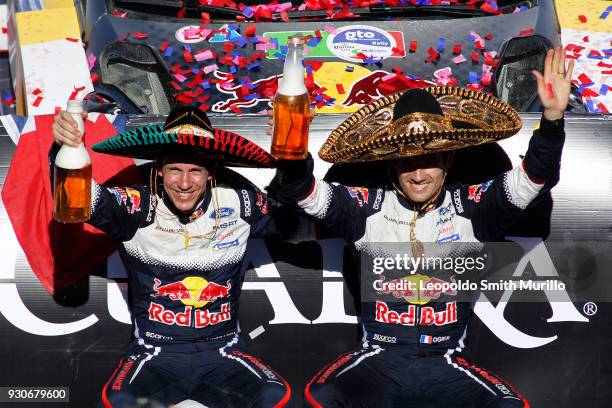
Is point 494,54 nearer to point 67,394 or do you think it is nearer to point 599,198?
point 599,198

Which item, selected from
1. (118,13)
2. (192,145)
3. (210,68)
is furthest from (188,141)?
(118,13)

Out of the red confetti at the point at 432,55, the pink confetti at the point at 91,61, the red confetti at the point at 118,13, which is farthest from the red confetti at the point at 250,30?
the red confetti at the point at 432,55

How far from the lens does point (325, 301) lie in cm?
547

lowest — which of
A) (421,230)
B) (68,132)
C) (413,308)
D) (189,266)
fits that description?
(413,308)

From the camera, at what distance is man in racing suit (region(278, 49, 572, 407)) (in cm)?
469

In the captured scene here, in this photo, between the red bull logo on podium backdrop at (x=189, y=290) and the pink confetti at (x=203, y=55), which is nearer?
the red bull logo on podium backdrop at (x=189, y=290)

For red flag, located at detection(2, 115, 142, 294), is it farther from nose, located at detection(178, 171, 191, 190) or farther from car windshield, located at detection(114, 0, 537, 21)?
car windshield, located at detection(114, 0, 537, 21)

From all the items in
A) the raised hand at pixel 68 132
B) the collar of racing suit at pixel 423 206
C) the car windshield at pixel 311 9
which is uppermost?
the raised hand at pixel 68 132

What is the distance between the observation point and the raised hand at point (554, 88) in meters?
4.58

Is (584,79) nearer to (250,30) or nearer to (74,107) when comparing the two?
(250,30)

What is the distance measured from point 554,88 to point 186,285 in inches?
74.9

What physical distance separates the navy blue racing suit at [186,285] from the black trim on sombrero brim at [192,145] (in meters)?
0.19

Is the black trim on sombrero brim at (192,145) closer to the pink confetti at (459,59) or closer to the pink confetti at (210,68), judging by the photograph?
the pink confetti at (210,68)

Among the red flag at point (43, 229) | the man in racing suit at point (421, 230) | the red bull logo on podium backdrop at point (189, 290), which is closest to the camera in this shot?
the man in racing suit at point (421, 230)
